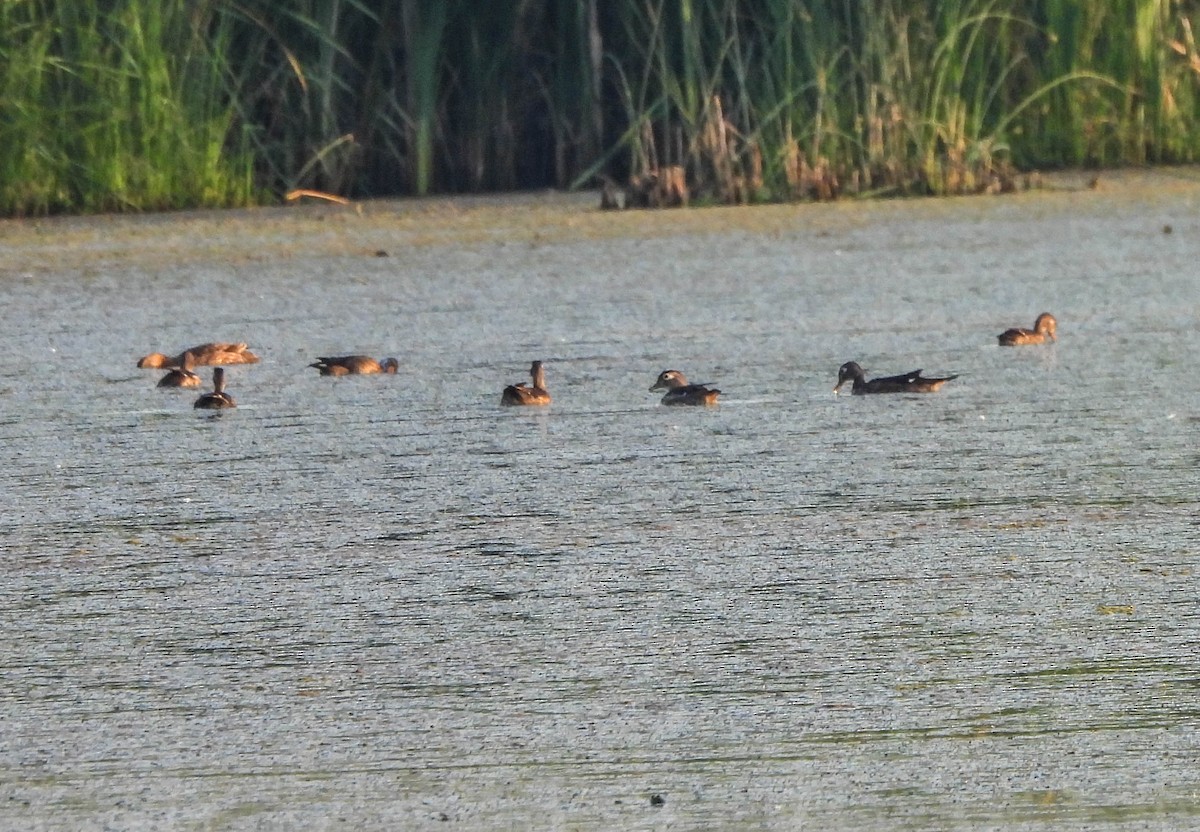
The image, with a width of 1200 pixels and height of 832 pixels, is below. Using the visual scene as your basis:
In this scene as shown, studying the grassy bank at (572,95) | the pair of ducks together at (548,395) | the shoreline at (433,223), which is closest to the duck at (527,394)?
the pair of ducks together at (548,395)

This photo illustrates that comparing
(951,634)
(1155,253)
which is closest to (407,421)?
(951,634)

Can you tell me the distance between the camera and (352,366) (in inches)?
238

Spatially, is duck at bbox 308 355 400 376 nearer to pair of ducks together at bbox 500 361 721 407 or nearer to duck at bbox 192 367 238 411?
duck at bbox 192 367 238 411

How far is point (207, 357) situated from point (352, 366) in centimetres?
44

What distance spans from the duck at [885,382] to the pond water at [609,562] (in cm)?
5

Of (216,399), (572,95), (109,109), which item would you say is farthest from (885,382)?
(572,95)

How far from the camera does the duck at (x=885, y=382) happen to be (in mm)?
5609

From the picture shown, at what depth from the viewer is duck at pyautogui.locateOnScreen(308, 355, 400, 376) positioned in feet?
19.8

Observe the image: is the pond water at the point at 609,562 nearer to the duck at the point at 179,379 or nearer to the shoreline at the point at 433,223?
the duck at the point at 179,379

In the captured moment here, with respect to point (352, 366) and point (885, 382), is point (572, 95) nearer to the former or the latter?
point (352, 366)

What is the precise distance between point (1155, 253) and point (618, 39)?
3682 mm

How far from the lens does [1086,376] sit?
5.86 metres

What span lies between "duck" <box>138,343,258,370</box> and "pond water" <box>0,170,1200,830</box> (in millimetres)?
37

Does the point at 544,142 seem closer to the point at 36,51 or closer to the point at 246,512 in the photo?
the point at 36,51
